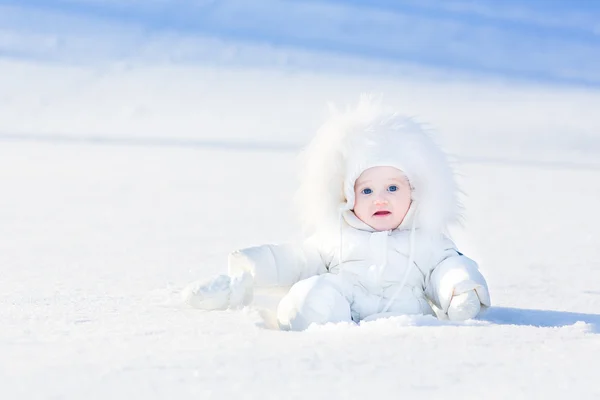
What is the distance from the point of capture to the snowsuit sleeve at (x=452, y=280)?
6.40ft

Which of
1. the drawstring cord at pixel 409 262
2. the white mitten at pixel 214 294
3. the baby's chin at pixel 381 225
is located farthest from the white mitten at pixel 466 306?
the white mitten at pixel 214 294

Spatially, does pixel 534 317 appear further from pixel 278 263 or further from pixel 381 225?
pixel 278 263

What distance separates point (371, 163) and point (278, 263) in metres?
0.32

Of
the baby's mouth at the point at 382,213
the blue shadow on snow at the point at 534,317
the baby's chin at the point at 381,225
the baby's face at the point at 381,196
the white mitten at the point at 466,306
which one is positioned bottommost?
the blue shadow on snow at the point at 534,317

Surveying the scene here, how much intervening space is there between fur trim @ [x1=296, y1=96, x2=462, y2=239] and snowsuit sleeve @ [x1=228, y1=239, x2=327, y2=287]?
3.1 inches

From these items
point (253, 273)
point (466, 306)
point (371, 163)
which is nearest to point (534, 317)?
point (466, 306)

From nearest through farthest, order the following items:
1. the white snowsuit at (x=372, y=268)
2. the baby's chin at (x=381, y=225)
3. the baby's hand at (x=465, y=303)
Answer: the baby's hand at (x=465, y=303), the white snowsuit at (x=372, y=268), the baby's chin at (x=381, y=225)

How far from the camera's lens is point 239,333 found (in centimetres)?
167

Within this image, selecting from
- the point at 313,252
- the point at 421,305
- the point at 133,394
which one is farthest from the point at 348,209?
the point at 133,394

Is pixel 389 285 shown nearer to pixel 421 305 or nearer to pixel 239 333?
pixel 421 305

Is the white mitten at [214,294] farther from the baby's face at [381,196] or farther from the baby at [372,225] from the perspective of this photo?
the baby's face at [381,196]

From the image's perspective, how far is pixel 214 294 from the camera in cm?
197

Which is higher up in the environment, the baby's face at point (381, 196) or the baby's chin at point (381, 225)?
the baby's face at point (381, 196)

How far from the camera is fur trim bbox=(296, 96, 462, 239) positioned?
2.13 m
